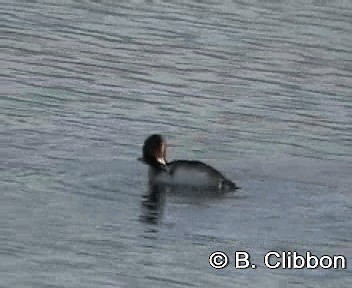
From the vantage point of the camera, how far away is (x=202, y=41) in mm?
34062

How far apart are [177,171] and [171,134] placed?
2747 mm

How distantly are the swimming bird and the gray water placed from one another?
0.65ft

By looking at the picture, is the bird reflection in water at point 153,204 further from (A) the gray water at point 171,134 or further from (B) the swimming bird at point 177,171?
(B) the swimming bird at point 177,171

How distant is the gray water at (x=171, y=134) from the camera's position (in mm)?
21323

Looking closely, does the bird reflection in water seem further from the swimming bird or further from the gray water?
the swimming bird

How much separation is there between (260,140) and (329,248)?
552 cm

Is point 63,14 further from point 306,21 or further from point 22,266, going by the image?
point 22,266

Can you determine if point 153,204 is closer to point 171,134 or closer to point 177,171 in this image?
point 177,171
